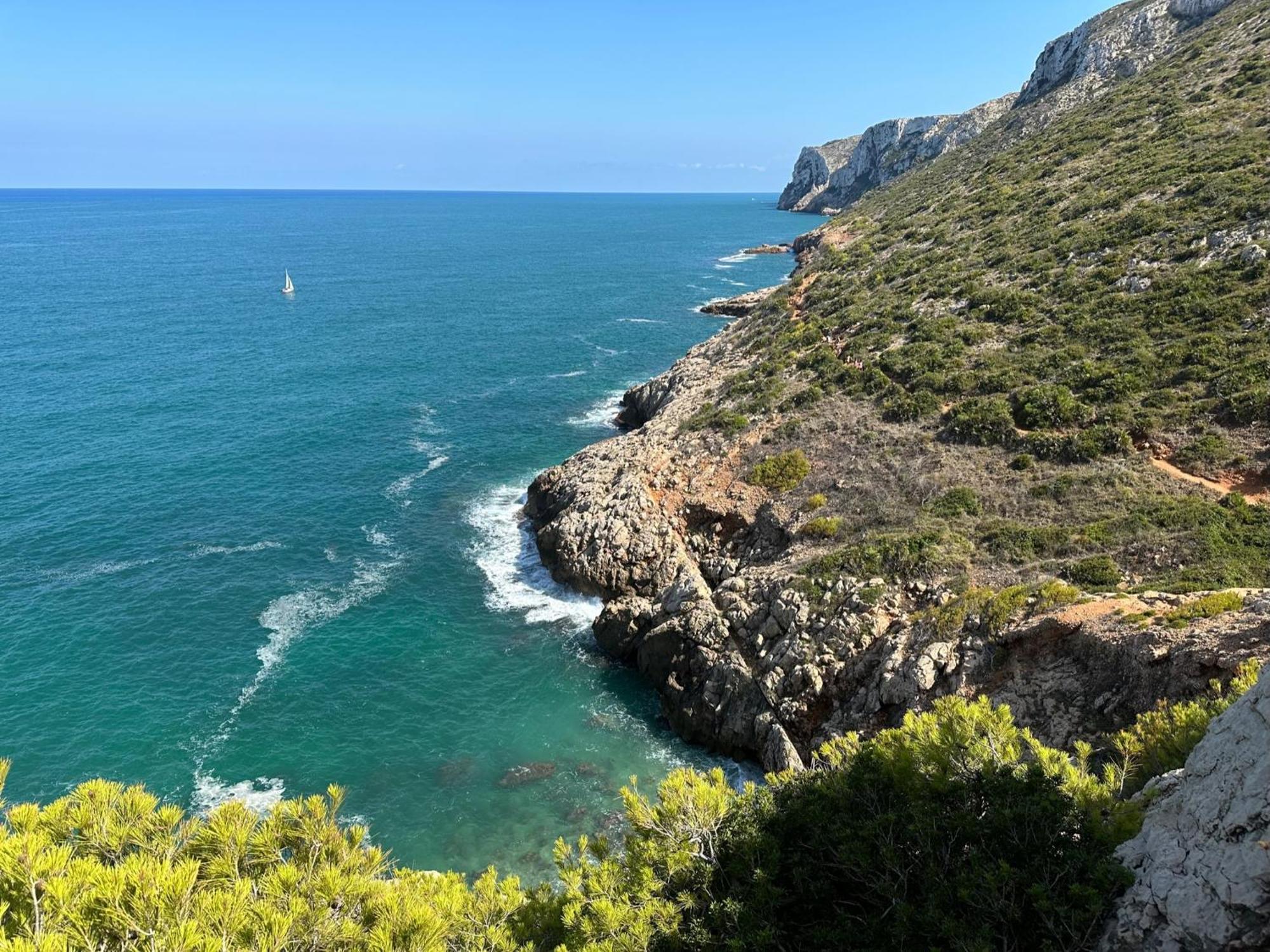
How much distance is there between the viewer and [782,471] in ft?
131

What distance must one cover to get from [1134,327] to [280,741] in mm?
46050

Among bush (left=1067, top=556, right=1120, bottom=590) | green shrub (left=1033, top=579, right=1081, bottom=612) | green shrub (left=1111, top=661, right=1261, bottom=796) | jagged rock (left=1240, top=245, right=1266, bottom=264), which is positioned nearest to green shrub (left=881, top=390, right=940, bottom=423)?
bush (left=1067, top=556, right=1120, bottom=590)

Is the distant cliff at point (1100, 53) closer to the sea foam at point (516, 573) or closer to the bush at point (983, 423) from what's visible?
the bush at point (983, 423)

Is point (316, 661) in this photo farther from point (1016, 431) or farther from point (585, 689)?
point (1016, 431)

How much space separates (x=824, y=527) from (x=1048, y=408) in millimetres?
12495

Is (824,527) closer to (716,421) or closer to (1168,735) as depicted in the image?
(716,421)

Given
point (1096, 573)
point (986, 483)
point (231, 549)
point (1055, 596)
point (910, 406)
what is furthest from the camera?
point (231, 549)

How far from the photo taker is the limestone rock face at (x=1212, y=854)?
989 cm

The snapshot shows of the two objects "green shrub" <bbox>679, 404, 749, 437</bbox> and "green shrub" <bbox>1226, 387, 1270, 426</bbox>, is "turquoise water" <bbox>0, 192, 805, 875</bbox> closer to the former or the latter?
"green shrub" <bbox>679, 404, 749, 437</bbox>

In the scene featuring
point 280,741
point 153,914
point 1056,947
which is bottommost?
point 280,741

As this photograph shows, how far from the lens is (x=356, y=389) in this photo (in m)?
71.6

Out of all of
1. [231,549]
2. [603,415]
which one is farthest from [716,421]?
[231,549]

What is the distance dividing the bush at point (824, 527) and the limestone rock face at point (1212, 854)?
72.3ft

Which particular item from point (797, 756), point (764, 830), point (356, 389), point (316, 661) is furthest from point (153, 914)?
point (356, 389)
